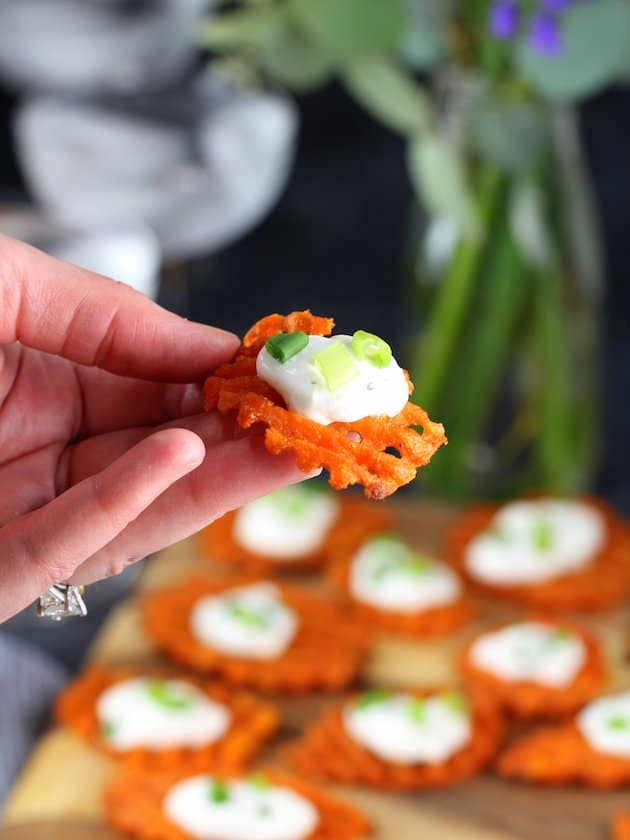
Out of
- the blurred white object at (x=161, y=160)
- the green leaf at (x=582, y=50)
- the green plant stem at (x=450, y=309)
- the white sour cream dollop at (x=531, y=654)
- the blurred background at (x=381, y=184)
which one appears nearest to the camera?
the white sour cream dollop at (x=531, y=654)

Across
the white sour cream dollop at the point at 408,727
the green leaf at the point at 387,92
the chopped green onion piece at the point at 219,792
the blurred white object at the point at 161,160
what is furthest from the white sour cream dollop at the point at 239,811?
the blurred white object at the point at 161,160

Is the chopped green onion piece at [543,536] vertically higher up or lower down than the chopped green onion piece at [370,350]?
higher up

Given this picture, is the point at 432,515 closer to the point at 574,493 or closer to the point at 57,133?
the point at 574,493

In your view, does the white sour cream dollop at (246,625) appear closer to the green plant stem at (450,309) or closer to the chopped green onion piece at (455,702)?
the chopped green onion piece at (455,702)

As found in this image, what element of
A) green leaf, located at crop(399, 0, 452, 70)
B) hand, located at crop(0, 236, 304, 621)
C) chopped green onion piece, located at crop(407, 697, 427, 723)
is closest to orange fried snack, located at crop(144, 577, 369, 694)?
chopped green onion piece, located at crop(407, 697, 427, 723)

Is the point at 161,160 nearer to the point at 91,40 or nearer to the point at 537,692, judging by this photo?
the point at 91,40
